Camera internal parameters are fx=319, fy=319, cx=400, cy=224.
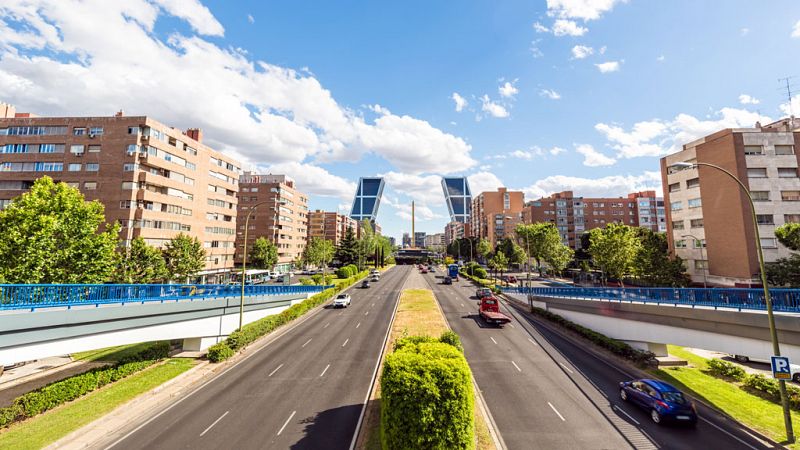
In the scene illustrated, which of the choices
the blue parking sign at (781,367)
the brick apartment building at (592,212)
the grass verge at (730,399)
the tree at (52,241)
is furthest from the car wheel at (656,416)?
the brick apartment building at (592,212)

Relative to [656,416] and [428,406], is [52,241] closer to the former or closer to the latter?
[428,406]

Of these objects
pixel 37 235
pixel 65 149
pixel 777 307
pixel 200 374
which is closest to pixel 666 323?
pixel 777 307

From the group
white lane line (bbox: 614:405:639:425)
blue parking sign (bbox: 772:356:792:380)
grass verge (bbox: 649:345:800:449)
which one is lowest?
grass verge (bbox: 649:345:800:449)

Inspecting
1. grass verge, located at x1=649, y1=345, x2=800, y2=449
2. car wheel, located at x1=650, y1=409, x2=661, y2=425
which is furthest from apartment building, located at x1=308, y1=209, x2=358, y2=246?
car wheel, located at x1=650, y1=409, x2=661, y2=425

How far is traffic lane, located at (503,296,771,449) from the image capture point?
12.6m

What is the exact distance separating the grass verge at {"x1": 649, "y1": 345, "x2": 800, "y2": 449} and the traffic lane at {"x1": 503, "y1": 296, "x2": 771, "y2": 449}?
2.82 feet

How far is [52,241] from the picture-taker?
24.4 meters

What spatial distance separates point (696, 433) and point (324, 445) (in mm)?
15340

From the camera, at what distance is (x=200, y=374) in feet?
65.1

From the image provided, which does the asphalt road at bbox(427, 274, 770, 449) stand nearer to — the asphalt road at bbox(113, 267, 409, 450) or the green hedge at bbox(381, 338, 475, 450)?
the green hedge at bbox(381, 338, 475, 450)

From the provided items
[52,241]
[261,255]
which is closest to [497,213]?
[261,255]

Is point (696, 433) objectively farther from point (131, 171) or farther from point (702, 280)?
point (131, 171)

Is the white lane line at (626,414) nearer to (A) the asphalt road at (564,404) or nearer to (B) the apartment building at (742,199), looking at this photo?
(A) the asphalt road at (564,404)

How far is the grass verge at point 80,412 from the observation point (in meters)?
12.6
